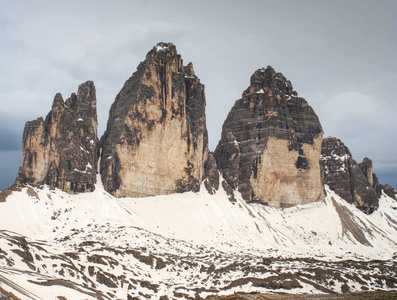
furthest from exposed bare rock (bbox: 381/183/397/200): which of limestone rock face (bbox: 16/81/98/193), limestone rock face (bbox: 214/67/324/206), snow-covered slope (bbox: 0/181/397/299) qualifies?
limestone rock face (bbox: 16/81/98/193)

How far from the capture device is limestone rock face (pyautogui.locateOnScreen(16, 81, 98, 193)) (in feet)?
253

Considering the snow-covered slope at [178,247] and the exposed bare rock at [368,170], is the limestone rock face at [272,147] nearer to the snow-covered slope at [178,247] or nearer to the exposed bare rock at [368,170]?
the snow-covered slope at [178,247]

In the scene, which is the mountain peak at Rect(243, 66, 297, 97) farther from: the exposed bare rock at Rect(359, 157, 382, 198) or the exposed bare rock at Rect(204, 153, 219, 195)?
the exposed bare rock at Rect(359, 157, 382, 198)

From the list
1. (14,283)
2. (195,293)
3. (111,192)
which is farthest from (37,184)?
(14,283)

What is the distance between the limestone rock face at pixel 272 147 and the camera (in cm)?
10981

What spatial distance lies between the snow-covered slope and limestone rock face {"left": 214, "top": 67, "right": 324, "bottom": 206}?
Answer: 549cm

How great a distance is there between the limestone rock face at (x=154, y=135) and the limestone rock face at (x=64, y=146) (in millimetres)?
5025

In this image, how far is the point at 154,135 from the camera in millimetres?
91812

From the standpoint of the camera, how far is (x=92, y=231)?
66.3 meters

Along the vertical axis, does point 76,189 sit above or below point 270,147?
below

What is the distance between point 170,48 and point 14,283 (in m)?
79.1

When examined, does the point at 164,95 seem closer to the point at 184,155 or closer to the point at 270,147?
the point at 184,155

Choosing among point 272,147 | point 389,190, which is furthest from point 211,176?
point 389,190

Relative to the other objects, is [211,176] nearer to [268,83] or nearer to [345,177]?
[268,83]
